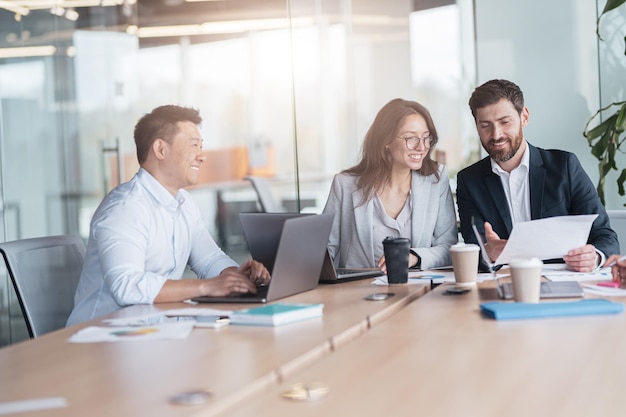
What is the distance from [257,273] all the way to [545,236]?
914 millimetres

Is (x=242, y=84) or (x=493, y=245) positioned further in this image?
(x=242, y=84)

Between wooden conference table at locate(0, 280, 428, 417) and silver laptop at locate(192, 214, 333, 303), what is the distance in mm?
256

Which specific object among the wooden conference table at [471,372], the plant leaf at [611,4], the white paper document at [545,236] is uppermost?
the plant leaf at [611,4]


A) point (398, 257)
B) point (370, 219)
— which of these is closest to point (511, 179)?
point (370, 219)

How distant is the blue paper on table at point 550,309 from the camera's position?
6.56ft

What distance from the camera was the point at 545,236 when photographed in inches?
105

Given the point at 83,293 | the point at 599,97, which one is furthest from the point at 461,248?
the point at 599,97

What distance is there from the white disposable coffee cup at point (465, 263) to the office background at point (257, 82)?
243cm

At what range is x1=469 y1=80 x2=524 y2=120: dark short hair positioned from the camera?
346cm

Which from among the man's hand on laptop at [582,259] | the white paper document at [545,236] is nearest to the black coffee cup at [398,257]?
the white paper document at [545,236]

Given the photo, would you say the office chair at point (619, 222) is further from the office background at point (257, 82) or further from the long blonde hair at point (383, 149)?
the long blonde hair at point (383, 149)

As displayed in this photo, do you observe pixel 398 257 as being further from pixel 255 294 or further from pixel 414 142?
pixel 414 142

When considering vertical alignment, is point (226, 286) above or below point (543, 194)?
below

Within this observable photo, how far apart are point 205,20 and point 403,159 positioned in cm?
338
